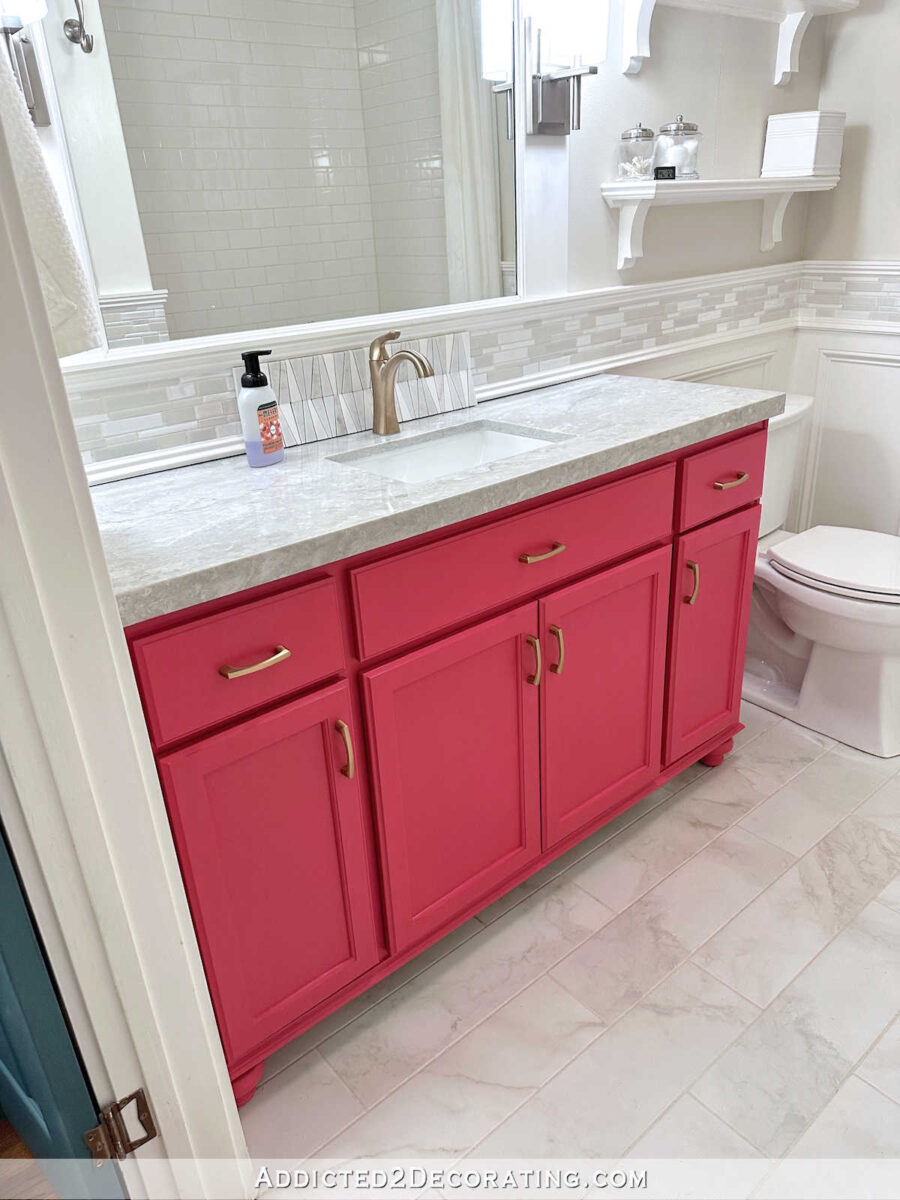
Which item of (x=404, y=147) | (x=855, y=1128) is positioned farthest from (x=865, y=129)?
(x=855, y=1128)

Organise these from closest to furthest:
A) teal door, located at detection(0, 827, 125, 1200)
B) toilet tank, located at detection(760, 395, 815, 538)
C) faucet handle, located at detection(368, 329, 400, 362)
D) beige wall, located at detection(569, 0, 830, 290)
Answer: teal door, located at detection(0, 827, 125, 1200) → faucet handle, located at detection(368, 329, 400, 362) → beige wall, located at detection(569, 0, 830, 290) → toilet tank, located at detection(760, 395, 815, 538)

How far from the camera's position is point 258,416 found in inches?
61.0

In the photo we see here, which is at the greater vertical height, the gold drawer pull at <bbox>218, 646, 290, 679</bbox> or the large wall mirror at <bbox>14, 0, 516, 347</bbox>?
the large wall mirror at <bbox>14, 0, 516, 347</bbox>

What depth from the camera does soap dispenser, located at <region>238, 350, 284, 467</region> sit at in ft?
5.04

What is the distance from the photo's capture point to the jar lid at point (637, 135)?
2.08m

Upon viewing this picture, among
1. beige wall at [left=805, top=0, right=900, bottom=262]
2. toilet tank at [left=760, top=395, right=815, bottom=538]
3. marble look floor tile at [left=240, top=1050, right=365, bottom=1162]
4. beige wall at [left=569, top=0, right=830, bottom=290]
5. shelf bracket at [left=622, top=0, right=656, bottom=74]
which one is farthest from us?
beige wall at [left=805, top=0, right=900, bottom=262]

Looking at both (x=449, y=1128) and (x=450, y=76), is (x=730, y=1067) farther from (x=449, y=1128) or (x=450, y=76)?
(x=450, y=76)

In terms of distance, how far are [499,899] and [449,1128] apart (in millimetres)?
505

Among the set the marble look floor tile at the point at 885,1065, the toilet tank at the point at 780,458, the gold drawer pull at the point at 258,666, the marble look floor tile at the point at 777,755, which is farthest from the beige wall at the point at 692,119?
the marble look floor tile at the point at 885,1065

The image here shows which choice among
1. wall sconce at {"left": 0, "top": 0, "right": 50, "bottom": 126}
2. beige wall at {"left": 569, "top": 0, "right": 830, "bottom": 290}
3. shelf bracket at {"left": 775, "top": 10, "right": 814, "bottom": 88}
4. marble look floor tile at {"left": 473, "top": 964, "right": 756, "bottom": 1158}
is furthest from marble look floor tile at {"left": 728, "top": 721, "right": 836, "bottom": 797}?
wall sconce at {"left": 0, "top": 0, "right": 50, "bottom": 126}

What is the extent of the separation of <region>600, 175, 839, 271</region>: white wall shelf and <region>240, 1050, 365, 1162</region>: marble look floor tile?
1.92 meters

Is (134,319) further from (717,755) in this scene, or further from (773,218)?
(773,218)

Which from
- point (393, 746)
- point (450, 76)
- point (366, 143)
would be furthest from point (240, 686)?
point (450, 76)

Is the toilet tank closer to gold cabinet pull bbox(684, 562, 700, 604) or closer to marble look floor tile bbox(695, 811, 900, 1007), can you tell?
gold cabinet pull bbox(684, 562, 700, 604)
